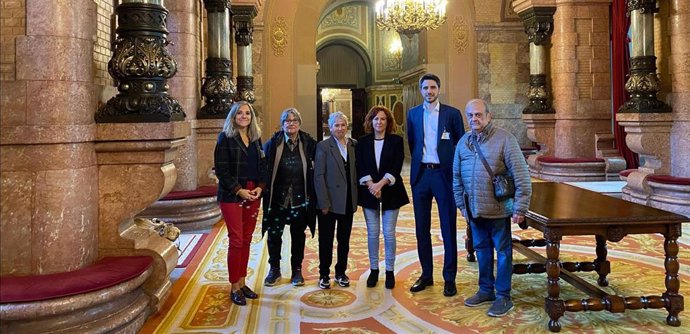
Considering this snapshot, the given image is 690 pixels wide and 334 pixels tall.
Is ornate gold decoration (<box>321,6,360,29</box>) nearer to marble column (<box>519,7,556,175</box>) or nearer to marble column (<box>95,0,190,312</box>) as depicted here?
marble column (<box>519,7,556,175</box>)

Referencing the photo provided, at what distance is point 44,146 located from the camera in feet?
10.6

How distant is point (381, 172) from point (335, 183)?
0.36 metres

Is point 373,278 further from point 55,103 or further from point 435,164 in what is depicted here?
point 55,103

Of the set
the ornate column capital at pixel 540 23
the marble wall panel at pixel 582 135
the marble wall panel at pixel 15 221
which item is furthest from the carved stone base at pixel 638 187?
the marble wall panel at pixel 15 221

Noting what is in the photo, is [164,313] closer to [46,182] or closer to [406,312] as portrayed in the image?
[46,182]

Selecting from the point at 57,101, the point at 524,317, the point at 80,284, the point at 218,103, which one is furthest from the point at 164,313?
the point at 218,103

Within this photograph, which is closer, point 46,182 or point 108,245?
point 46,182

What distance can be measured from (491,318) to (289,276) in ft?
5.96

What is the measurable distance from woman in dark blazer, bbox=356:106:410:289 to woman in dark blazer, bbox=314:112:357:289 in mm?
82

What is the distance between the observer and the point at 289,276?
4.87m

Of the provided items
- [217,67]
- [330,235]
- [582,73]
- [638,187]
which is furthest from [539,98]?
[330,235]

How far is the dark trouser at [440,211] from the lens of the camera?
4.21 meters

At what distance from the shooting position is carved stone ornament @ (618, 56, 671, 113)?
738cm

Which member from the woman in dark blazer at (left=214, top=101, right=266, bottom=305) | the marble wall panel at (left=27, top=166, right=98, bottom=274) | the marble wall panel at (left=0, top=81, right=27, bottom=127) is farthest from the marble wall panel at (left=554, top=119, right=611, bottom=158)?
the marble wall panel at (left=0, top=81, right=27, bottom=127)
